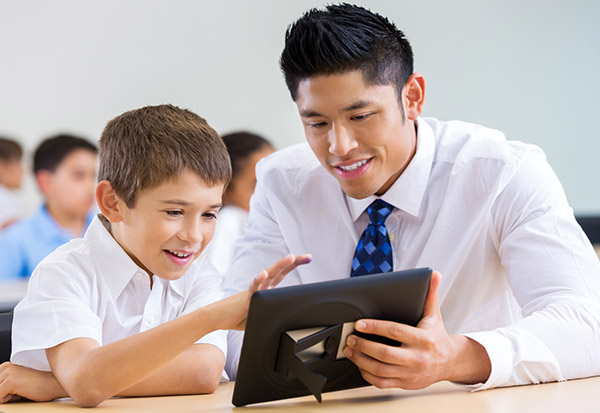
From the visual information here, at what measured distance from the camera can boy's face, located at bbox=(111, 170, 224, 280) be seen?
1350 mm

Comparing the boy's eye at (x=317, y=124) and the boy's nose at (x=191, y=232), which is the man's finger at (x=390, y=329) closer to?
the boy's nose at (x=191, y=232)

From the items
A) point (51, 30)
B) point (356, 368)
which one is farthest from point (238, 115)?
point (356, 368)

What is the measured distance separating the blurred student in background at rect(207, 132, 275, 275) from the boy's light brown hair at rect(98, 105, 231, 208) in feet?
8.44

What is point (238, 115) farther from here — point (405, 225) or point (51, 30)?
point (405, 225)

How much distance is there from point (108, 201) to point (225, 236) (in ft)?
8.73

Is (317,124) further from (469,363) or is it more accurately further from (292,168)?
(469,363)

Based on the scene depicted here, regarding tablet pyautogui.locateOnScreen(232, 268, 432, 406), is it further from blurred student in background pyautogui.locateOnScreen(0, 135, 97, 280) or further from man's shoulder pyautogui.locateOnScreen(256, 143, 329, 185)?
blurred student in background pyautogui.locateOnScreen(0, 135, 97, 280)

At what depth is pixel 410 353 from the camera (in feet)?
3.88

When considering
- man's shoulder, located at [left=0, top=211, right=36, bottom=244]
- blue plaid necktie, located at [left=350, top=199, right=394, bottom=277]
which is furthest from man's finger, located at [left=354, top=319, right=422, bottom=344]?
man's shoulder, located at [left=0, top=211, right=36, bottom=244]

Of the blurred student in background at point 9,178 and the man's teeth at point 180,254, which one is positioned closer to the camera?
the man's teeth at point 180,254

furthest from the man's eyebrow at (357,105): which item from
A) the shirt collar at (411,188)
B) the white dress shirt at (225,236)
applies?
the white dress shirt at (225,236)

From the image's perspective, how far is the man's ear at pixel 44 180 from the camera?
448cm

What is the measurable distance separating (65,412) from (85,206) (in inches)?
132

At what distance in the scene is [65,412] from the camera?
118 centimetres
